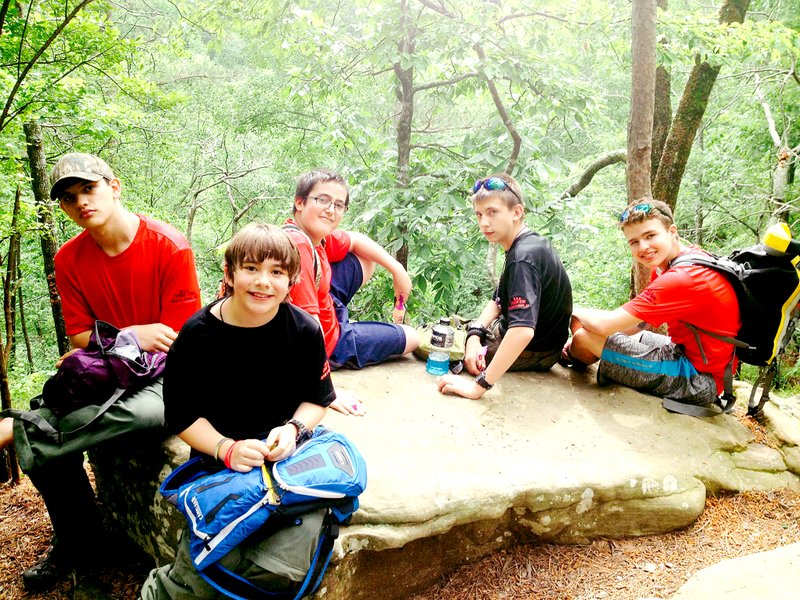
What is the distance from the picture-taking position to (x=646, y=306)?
312 cm

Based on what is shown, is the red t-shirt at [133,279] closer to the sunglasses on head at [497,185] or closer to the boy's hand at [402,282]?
the boy's hand at [402,282]

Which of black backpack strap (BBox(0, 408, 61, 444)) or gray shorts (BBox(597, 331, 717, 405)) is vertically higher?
gray shorts (BBox(597, 331, 717, 405))

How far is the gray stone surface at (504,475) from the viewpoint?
238cm

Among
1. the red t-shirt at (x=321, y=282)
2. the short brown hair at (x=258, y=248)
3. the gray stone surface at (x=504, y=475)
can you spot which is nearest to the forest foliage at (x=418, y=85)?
the red t-shirt at (x=321, y=282)

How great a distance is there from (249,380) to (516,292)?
6.13 feet

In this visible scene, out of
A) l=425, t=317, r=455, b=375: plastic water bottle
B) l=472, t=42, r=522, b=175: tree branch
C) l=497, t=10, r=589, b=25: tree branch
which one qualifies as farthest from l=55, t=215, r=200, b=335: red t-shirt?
l=497, t=10, r=589, b=25: tree branch

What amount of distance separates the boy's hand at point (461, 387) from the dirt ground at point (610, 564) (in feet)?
3.45

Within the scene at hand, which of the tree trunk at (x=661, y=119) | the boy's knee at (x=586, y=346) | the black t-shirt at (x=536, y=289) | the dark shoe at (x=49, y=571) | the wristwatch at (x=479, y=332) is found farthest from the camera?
the tree trunk at (x=661, y=119)

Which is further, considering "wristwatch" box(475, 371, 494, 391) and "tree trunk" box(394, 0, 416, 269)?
"tree trunk" box(394, 0, 416, 269)

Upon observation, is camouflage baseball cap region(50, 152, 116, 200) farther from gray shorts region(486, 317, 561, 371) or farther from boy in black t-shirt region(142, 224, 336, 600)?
gray shorts region(486, 317, 561, 371)

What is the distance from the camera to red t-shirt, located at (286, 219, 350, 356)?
3.04 metres

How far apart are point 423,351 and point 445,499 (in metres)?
1.91

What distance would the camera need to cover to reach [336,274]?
404cm

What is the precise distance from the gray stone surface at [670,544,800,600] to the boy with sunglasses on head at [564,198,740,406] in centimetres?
137
